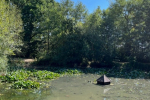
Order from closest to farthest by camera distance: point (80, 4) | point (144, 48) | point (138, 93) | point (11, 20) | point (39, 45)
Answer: point (138, 93), point (11, 20), point (144, 48), point (80, 4), point (39, 45)

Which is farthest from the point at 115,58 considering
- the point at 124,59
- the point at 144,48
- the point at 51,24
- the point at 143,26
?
the point at 51,24

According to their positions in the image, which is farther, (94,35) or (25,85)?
(94,35)

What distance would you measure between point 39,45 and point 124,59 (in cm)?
1270

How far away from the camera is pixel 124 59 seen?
23.8 m

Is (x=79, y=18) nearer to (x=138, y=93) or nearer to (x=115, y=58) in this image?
(x=115, y=58)

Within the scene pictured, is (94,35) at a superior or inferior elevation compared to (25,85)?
superior

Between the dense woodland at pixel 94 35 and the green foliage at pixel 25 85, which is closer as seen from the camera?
the green foliage at pixel 25 85

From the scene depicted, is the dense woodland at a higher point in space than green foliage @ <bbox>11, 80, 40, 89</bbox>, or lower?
higher

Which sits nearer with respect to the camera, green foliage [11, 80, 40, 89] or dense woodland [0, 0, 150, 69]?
green foliage [11, 80, 40, 89]

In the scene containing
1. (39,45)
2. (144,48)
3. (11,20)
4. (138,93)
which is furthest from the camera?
(39,45)

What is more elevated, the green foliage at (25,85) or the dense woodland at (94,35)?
the dense woodland at (94,35)

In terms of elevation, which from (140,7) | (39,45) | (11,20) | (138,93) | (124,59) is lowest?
(138,93)

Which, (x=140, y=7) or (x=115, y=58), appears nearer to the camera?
(x=140, y=7)

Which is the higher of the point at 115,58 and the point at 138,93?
the point at 115,58
